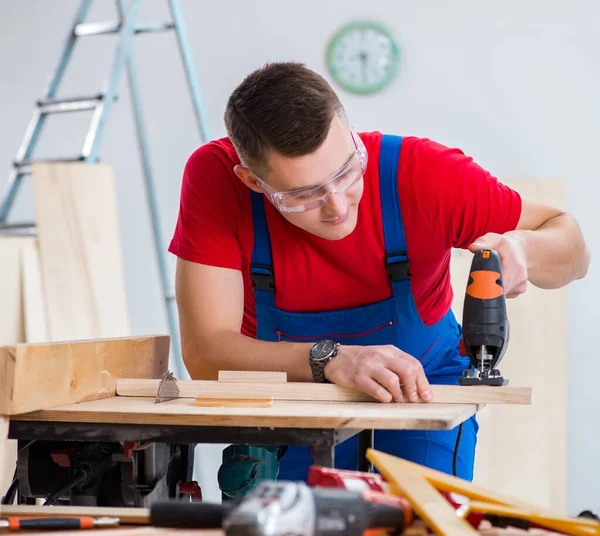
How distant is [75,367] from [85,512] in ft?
1.52

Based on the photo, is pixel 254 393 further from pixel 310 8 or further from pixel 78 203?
pixel 310 8

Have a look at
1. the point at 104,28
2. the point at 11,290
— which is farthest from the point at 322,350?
the point at 104,28

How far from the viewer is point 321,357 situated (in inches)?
73.1

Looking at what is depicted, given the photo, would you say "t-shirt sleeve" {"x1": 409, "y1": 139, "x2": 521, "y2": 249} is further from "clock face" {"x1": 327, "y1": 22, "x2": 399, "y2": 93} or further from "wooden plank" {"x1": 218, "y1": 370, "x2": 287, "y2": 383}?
"clock face" {"x1": 327, "y1": 22, "x2": 399, "y2": 93}

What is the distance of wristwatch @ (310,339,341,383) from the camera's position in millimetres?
1851

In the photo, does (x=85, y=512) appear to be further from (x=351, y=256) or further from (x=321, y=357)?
(x=351, y=256)

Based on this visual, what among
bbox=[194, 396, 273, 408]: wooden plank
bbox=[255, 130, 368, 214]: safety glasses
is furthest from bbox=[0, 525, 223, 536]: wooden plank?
bbox=[255, 130, 368, 214]: safety glasses

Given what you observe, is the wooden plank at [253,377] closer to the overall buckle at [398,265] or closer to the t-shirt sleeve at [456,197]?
the overall buckle at [398,265]

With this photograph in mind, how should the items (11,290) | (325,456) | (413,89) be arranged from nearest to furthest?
(325,456) < (11,290) < (413,89)

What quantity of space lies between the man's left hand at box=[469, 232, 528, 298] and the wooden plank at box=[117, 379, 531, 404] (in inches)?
9.8

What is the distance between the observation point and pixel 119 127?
5.19 meters

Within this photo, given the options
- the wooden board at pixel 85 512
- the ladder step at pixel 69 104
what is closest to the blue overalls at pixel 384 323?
the wooden board at pixel 85 512

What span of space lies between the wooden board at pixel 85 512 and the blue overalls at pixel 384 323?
0.88 meters

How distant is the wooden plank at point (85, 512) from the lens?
4.10 ft
